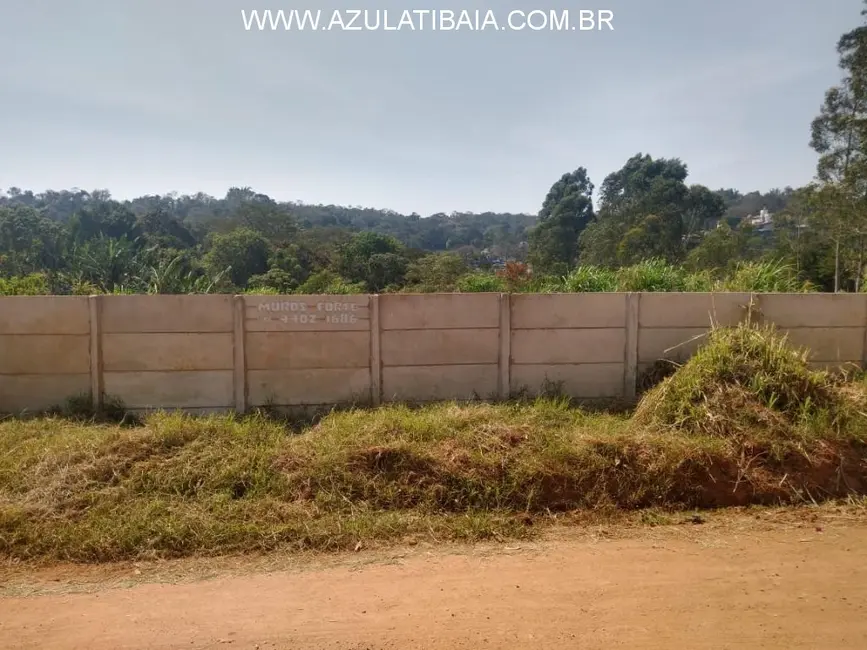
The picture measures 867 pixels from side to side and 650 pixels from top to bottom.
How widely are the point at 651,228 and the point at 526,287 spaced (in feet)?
72.8

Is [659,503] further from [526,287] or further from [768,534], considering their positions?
[526,287]

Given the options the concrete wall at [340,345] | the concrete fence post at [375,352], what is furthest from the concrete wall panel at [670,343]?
the concrete fence post at [375,352]

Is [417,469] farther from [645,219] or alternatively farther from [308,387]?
[645,219]

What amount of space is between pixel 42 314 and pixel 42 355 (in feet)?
1.46

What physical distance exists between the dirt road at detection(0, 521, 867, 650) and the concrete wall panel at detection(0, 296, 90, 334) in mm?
3978

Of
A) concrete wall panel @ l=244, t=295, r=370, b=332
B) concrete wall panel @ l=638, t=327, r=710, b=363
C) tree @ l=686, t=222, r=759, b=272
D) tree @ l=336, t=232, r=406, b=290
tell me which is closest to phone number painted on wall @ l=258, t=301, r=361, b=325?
concrete wall panel @ l=244, t=295, r=370, b=332

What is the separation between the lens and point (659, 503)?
4676 millimetres

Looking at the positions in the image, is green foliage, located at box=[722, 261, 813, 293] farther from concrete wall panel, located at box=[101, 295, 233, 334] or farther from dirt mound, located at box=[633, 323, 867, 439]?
concrete wall panel, located at box=[101, 295, 233, 334]

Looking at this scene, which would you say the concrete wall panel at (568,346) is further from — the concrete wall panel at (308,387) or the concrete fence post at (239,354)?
the concrete fence post at (239,354)

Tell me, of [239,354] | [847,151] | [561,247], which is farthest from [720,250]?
[239,354]

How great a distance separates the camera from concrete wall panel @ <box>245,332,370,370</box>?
6.71 meters

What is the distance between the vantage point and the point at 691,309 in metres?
7.24

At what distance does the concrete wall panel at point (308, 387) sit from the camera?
6.72 metres

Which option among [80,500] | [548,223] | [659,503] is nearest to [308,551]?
[80,500]
